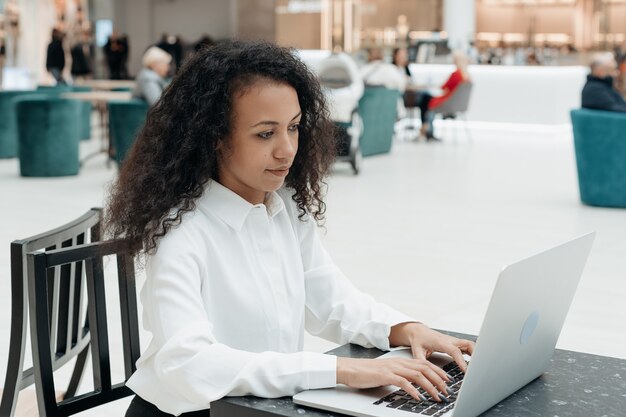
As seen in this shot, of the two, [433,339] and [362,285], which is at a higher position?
[433,339]

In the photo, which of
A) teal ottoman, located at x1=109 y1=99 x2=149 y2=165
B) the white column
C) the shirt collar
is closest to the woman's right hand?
the shirt collar

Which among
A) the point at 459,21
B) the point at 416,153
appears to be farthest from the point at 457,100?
the point at 459,21

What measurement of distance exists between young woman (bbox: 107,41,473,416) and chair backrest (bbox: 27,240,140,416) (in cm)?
12

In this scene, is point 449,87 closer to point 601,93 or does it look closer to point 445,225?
point 601,93

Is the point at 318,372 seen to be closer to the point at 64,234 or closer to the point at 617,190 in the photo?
the point at 64,234

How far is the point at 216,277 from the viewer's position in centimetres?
175

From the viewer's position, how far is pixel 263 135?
5.71ft

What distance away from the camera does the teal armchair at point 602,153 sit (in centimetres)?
871

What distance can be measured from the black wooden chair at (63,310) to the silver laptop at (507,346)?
502mm

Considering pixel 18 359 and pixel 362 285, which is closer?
pixel 18 359

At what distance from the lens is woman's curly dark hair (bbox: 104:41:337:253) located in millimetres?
1732

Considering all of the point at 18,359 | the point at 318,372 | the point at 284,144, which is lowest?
the point at 18,359

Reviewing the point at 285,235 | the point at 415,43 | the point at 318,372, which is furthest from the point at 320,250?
the point at 415,43

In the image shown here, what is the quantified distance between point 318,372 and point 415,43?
61.3 ft
